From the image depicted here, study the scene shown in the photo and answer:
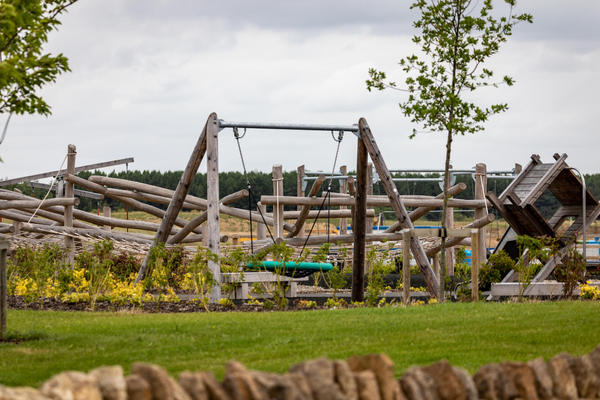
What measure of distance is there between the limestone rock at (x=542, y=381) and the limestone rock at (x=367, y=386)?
77 centimetres

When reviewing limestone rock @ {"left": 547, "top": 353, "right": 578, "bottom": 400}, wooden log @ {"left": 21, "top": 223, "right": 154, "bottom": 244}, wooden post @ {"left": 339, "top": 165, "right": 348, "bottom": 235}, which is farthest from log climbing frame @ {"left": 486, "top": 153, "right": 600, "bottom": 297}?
limestone rock @ {"left": 547, "top": 353, "right": 578, "bottom": 400}

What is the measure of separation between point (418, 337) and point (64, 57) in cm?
382

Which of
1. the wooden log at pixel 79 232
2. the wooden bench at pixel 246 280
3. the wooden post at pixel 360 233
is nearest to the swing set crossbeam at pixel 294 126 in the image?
the wooden post at pixel 360 233

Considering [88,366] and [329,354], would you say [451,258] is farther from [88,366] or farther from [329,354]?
[88,366]

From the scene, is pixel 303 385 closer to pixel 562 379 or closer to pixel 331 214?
pixel 562 379

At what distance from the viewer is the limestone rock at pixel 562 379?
2.84m

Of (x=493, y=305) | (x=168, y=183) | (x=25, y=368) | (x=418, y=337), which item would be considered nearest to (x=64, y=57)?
(x=25, y=368)

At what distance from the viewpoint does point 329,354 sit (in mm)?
4727

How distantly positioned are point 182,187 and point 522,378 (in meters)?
7.84

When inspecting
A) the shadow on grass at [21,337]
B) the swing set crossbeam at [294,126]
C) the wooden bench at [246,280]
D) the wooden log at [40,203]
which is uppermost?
the swing set crossbeam at [294,126]

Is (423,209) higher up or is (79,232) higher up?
(423,209)

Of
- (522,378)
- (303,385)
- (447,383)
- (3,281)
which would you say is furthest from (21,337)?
(522,378)

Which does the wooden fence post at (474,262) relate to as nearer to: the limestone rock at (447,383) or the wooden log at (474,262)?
the wooden log at (474,262)

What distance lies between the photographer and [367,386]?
252cm
